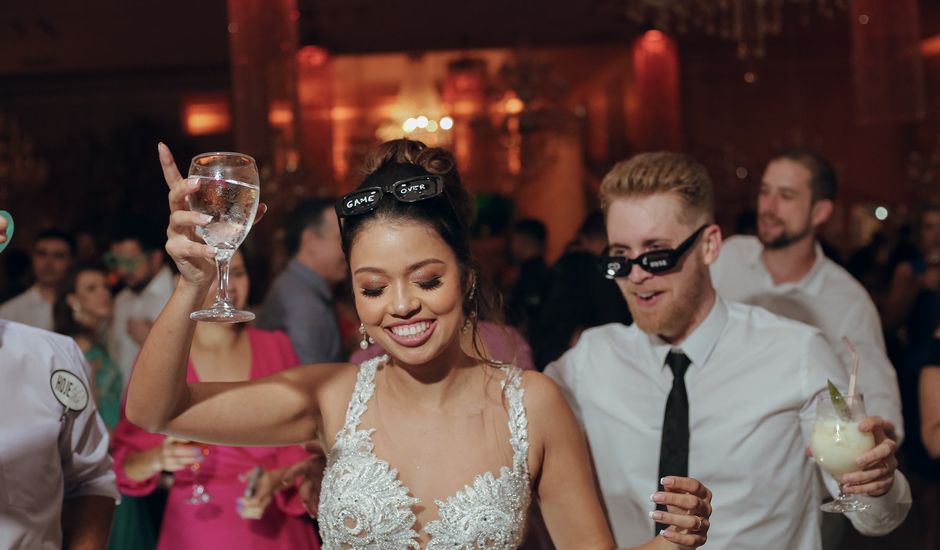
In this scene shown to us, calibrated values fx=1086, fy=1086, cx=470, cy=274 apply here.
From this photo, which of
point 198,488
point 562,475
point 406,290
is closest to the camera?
point 406,290

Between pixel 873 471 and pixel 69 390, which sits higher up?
pixel 69 390

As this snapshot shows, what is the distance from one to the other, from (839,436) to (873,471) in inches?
3.5

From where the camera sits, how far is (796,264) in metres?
3.80

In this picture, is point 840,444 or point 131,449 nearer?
point 840,444

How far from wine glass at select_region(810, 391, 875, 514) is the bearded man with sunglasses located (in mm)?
276

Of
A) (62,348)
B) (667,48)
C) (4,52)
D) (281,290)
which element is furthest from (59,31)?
(62,348)

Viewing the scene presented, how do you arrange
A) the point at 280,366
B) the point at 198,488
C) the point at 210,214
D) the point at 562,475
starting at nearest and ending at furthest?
the point at 210,214
the point at 562,475
the point at 198,488
the point at 280,366

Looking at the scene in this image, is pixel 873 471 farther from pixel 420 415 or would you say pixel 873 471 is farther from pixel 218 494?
pixel 218 494

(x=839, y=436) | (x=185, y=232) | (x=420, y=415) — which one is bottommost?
(x=839, y=436)

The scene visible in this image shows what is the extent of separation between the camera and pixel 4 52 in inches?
408

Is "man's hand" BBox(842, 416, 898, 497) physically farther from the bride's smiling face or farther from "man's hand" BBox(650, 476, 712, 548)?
the bride's smiling face

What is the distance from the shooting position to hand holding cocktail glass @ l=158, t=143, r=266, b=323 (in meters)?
1.57

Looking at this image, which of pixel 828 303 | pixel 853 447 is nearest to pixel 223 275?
pixel 853 447

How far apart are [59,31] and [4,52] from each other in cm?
93
